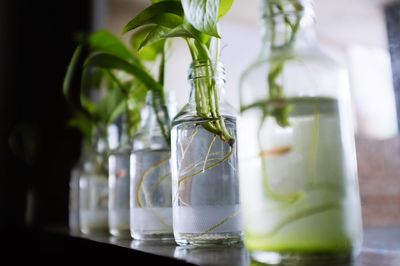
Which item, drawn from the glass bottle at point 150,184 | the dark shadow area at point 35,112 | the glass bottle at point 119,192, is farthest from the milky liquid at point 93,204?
the dark shadow area at point 35,112

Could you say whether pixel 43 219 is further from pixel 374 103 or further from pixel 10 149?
pixel 374 103

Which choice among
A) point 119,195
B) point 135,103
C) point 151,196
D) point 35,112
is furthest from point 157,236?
point 35,112

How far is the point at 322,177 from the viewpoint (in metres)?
0.33

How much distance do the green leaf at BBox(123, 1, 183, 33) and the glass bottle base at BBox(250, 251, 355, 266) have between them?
0.28 m

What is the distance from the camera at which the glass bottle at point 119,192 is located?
0.65 m

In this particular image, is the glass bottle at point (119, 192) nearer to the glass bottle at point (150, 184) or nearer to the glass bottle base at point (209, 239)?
the glass bottle at point (150, 184)

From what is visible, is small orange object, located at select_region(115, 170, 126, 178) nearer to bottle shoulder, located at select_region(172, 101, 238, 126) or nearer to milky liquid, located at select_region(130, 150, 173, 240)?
milky liquid, located at select_region(130, 150, 173, 240)

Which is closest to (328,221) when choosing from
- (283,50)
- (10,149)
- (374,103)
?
(283,50)

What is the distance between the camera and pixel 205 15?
390 millimetres

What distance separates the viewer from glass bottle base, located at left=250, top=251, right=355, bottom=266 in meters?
0.31

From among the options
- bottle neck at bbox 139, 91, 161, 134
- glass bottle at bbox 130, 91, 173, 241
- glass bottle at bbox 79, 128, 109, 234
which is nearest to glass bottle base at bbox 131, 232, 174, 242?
glass bottle at bbox 130, 91, 173, 241

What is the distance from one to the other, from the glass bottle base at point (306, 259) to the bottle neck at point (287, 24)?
18cm

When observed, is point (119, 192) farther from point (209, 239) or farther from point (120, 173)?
point (209, 239)

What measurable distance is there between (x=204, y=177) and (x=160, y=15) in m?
0.19
